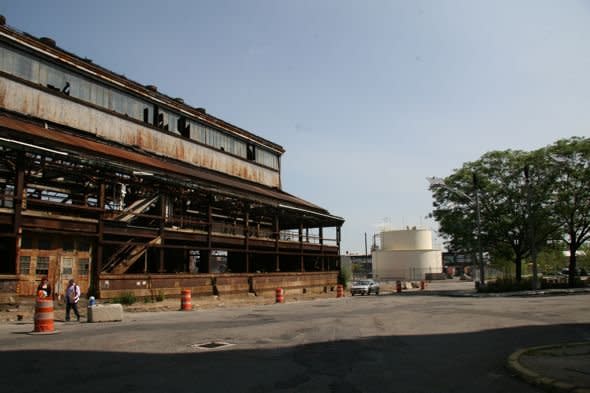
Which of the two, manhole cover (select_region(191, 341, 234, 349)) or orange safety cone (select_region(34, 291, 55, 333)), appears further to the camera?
orange safety cone (select_region(34, 291, 55, 333))

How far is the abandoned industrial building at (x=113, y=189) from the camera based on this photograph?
21188 millimetres

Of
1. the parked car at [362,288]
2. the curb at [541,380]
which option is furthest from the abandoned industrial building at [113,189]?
the curb at [541,380]

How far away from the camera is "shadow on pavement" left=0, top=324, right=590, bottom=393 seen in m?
7.07

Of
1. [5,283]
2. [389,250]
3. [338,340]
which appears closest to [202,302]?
[5,283]

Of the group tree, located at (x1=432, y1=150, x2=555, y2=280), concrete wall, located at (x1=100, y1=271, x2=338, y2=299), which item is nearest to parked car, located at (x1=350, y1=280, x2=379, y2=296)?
concrete wall, located at (x1=100, y1=271, x2=338, y2=299)

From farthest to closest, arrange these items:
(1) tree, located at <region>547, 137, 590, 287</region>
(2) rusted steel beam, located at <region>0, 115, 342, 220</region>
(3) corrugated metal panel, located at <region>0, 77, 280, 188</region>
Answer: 1. (1) tree, located at <region>547, 137, 590, 287</region>
2. (3) corrugated metal panel, located at <region>0, 77, 280, 188</region>
3. (2) rusted steel beam, located at <region>0, 115, 342, 220</region>

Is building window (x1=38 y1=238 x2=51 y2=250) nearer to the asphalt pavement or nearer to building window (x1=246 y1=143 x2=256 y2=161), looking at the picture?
the asphalt pavement

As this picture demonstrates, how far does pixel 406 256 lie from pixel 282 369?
78.8 m

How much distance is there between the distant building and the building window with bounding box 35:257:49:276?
68726 millimetres

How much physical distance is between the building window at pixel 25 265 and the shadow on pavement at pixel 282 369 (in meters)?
→ 10.9

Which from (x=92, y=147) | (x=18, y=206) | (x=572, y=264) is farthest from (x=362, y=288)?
(x=18, y=206)

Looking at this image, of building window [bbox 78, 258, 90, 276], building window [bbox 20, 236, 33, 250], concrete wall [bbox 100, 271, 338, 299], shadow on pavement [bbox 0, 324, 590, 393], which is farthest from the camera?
concrete wall [bbox 100, 271, 338, 299]

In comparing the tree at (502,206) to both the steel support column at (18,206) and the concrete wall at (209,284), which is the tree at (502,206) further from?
the steel support column at (18,206)

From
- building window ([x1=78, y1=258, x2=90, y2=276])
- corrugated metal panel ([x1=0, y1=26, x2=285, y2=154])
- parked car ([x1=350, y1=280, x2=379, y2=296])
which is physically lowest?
parked car ([x1=350, y1=280, x2=379, y2=296])
